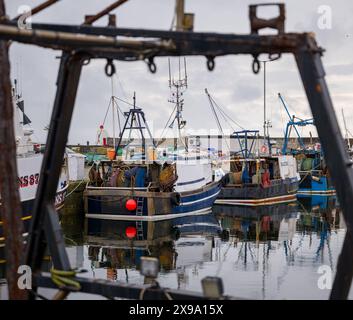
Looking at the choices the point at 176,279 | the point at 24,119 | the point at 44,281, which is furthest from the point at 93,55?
the point at 24,119

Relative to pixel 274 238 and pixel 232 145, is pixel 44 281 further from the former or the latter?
pixel 232 145

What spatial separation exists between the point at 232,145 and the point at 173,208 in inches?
1770

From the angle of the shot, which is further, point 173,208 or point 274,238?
point 173,208

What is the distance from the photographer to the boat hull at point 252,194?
134 feet

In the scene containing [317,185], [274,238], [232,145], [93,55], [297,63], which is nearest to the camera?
[297,63]

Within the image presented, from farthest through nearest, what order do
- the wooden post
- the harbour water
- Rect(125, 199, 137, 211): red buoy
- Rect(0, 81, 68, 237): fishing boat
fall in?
1. Rect(125, 199, 137, 211): red buoy
2. Rect(0, 81, 68, 237): fishing boat
3. the harbour water
4. the wooden post

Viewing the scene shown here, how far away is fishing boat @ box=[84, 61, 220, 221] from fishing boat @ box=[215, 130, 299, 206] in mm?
5531

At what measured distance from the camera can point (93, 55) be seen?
24.0 ft

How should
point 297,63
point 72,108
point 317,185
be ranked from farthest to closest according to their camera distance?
point 317,185 < point 72,108 < point 297,63

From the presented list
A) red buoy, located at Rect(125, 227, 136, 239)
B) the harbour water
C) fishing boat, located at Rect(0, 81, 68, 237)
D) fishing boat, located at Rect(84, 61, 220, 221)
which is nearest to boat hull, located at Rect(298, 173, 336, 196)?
the harbour water

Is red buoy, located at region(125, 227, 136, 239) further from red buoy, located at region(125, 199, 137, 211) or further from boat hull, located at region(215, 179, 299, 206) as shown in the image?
boat hull, located at region(215, 179, 299, 206)

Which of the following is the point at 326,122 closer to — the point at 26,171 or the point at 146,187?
the point at 26,171

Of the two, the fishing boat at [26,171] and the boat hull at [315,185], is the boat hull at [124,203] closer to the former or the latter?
the fishing boat at [26,171]

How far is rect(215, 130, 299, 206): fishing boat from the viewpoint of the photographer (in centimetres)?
4103
